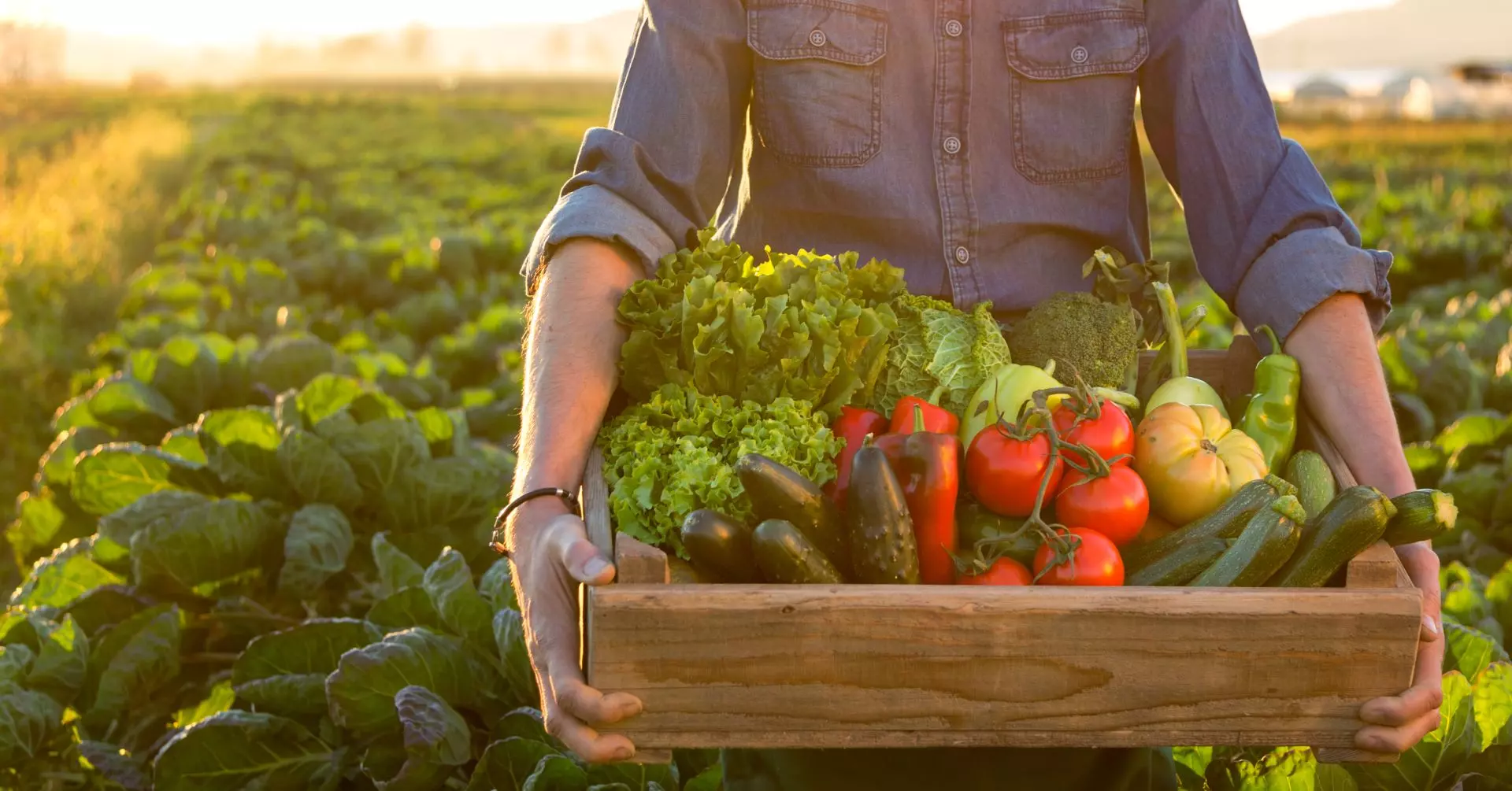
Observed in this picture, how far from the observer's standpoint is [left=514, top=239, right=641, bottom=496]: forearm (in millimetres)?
2643

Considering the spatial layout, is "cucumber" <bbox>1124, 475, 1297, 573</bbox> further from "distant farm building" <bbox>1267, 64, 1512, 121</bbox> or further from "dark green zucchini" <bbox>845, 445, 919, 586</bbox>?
"distant farm building" <bbox>1267, 64, 1512, 121</bbox>

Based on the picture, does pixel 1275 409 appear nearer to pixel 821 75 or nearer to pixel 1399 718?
pixel 1399 718

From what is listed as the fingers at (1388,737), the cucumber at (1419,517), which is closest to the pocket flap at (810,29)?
the cucumber at (1419,517)

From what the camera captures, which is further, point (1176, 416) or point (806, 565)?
point (1176, 416)

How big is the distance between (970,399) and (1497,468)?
400 centimetres

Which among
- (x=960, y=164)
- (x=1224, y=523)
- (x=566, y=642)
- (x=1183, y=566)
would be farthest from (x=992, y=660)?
(x=960, y=164)

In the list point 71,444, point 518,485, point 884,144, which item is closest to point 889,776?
point 518,485

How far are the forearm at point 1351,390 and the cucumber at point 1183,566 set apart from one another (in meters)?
0.41

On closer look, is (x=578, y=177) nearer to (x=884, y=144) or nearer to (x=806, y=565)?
(x=884, y=144)

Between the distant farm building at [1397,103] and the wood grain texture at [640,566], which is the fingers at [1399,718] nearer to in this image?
the wood grain texture at [640,566]

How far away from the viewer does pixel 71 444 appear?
6367 millimetres

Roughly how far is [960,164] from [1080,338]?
0.53m

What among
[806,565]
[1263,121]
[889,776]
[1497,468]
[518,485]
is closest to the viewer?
[806,565]

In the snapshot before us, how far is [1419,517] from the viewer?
2361 mm
